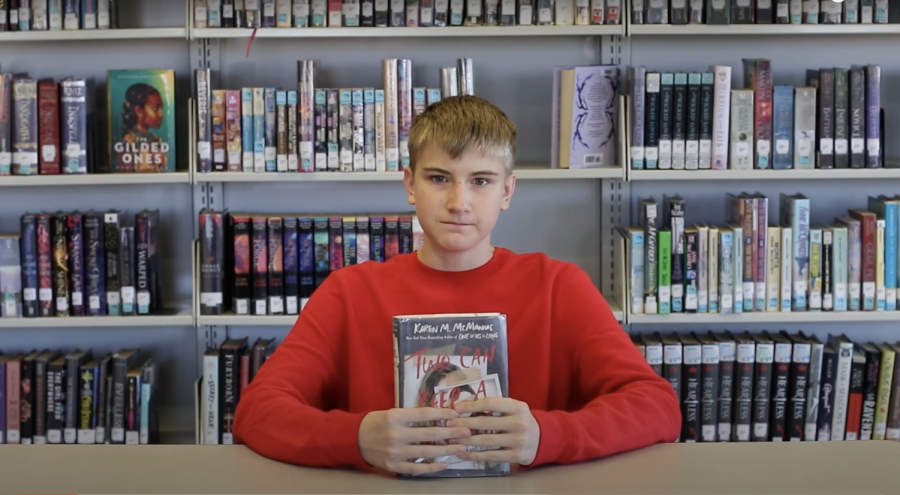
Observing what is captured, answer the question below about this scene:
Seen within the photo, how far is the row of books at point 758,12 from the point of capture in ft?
8.47

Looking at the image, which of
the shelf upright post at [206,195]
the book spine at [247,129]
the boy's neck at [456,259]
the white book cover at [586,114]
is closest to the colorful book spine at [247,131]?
the book spine at [247,129]

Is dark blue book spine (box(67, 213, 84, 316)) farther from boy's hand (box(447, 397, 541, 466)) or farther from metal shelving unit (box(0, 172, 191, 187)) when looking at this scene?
boy's hand (box(447, 397, 541, 466))

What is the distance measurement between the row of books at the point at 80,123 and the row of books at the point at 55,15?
139mm

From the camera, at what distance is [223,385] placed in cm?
271

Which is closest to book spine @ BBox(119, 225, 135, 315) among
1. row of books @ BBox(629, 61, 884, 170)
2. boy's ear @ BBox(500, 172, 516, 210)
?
row of books @ BBox(629, 61, 884, 170)

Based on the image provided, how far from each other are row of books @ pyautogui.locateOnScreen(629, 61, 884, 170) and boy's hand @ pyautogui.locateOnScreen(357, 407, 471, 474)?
1691 mm

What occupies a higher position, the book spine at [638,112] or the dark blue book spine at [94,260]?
the book spine at [638,112]

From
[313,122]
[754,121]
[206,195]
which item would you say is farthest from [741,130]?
[206,195]

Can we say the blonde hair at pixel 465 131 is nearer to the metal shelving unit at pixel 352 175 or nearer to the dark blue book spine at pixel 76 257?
the metal shelving unit at pixel 352 175

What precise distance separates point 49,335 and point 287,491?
7.18ft

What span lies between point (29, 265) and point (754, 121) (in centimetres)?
204

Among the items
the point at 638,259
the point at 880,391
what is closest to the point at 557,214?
the point at 638,259

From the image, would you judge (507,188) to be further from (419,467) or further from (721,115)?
(721,115)

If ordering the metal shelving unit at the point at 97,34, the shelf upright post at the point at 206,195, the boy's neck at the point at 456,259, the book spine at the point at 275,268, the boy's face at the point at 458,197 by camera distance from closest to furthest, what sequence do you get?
1. the boy's face at the point at 458,197
2. the boy's neck at the point at 456,259
3. the metal shelving unit at the point at 97,34
4. the book spine at the point at 275,268
5. the shelf upright post at the point at 206,195
